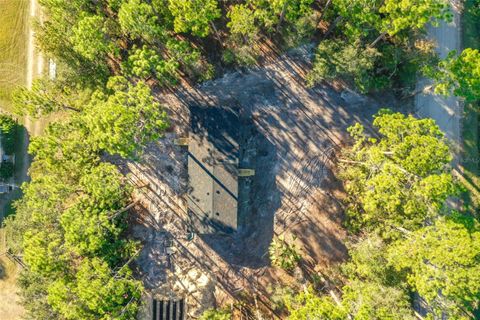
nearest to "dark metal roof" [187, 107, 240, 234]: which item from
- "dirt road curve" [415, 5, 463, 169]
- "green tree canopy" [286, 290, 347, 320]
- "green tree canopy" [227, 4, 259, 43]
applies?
"green tree canopy" [227, 4, 259, 43]

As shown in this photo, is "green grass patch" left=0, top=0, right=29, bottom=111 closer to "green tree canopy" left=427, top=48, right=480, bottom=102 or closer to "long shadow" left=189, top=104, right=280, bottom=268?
"long shadow" left=189, top=104, right=280, bottom=268

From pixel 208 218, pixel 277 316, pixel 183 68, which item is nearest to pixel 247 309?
pixel 277 316

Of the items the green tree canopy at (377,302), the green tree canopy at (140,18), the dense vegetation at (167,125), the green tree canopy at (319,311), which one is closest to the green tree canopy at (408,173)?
the dense vegetation at (167,125)

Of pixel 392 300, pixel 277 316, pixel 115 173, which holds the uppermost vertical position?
pixel 115 173

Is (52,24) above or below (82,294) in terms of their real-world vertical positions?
above

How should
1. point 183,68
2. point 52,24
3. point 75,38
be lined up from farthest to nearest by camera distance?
point 183,68
point 52,24
point 75,38

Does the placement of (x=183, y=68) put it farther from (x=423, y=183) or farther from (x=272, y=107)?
(x=423, y=183)
